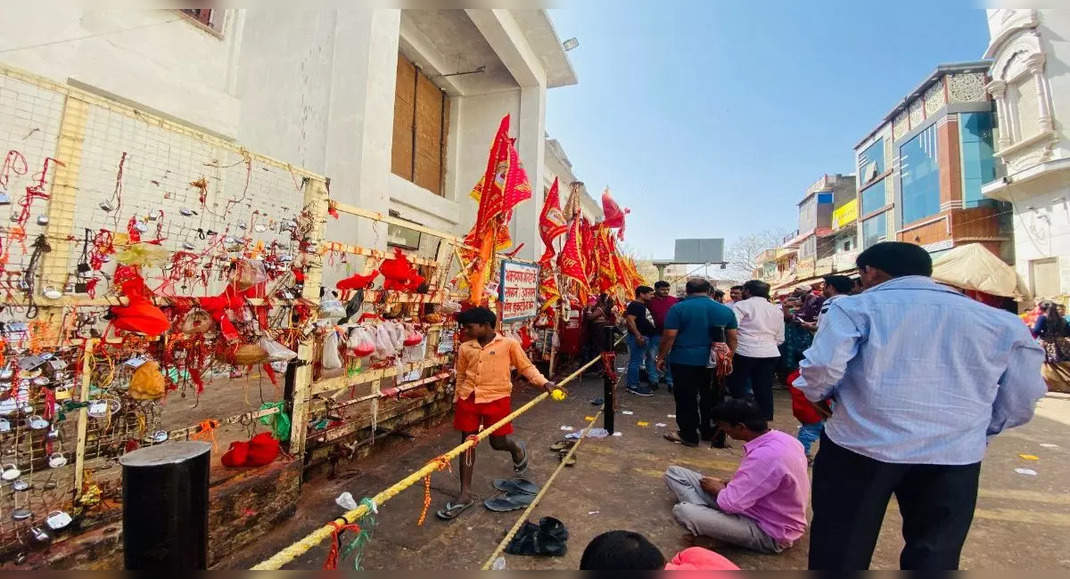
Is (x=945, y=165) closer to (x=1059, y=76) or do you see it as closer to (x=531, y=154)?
(x=1059, y=76)

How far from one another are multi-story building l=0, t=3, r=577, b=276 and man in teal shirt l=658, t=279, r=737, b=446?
400cm

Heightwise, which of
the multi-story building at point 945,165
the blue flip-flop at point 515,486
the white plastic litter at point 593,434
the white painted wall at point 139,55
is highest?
the multi-story building at point 945,165

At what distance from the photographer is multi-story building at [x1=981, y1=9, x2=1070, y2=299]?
1511 centimetres

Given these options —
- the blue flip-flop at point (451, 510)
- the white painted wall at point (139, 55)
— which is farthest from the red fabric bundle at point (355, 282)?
the white painted wall at point (139, 55)

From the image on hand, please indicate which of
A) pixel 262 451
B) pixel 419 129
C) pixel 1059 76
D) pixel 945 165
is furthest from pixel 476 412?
pixel 945 165

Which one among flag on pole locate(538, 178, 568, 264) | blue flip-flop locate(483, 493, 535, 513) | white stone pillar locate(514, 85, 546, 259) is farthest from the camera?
white stone pillar locate(514, 85, 546, 259)

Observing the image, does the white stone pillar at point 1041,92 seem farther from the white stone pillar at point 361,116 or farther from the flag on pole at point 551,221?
the white stone pillar at point 361,116

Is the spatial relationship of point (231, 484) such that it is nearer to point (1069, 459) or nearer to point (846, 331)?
point (846, 331)

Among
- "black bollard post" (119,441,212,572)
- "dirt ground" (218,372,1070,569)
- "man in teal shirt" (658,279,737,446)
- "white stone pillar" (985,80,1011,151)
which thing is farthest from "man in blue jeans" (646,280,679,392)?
"white stone pillar" (985,80,1011,151)

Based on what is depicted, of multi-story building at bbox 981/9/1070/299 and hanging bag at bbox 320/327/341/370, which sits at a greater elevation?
multi-story building at bbox 981/9/1070/299

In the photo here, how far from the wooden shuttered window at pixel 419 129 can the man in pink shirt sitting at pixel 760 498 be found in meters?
8.80

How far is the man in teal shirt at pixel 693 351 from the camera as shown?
4723 mm

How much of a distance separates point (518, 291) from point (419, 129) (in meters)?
6.04

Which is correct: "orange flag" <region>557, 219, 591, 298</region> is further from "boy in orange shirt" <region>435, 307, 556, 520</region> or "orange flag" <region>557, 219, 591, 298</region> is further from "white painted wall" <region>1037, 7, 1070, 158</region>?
"white painted wall" <region>1037, 7, 1070, 158</region>
